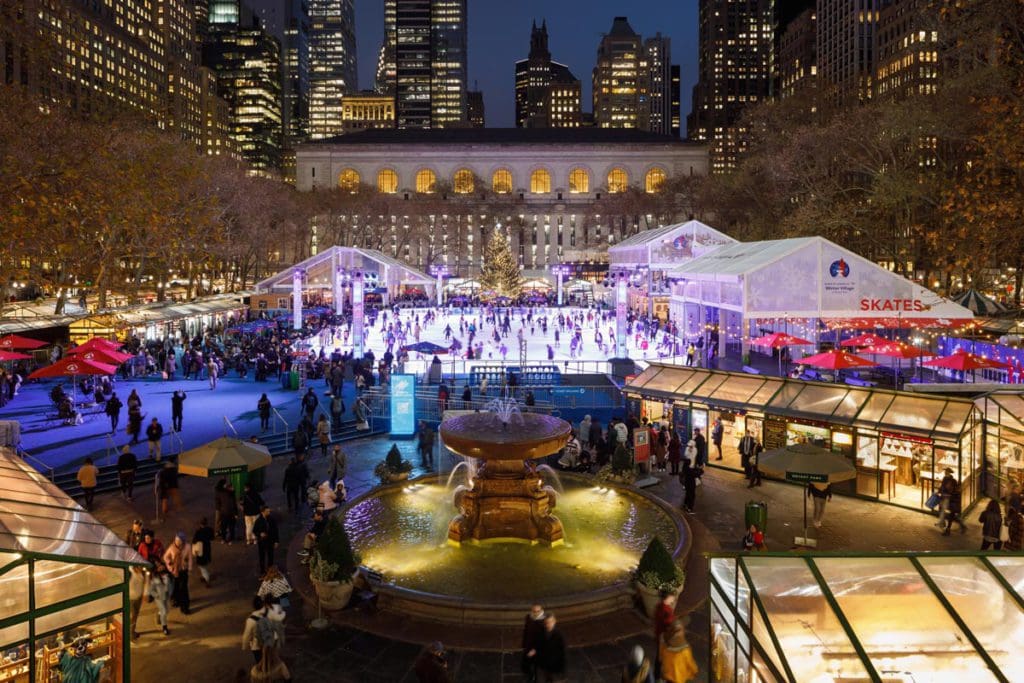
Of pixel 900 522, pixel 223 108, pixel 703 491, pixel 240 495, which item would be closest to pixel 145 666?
pixel 240 495

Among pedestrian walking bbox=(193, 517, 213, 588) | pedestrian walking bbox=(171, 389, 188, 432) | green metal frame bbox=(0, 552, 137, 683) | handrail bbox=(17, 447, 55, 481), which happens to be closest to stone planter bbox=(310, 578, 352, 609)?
pedestrian walking bbox=(193, 517, 213, 588)

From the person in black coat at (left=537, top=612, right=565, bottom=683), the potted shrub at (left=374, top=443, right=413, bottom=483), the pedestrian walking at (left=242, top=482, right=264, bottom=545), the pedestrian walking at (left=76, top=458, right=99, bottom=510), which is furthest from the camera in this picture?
the potted shrub at (left=374, top=443, right=413, bottom=483)

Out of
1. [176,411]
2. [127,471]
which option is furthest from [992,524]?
[176,411]

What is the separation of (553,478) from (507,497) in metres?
3.67

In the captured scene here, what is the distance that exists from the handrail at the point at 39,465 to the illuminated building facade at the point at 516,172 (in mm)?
78150

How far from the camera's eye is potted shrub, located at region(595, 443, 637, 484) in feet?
49.2

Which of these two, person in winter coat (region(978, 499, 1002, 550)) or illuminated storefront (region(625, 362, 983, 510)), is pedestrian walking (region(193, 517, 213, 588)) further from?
person in winter coat (region(978, 499, 1002, 550))

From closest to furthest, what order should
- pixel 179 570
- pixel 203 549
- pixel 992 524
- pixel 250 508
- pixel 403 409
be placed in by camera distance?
1. pixel 179 570
2. pixel 203 549
3. pixel 992 524
4. pixel 250 508
5. pixel 403 409

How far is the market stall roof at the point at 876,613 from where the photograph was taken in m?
5.62

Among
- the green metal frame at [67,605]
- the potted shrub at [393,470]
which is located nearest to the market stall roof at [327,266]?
the potted shrub at [393,470]

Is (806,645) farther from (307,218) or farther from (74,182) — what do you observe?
(307,218)

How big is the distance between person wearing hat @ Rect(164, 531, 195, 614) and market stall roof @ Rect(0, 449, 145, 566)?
64.6 inches

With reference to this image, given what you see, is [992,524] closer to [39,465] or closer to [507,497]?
[507,497]

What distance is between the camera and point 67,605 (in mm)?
6785
